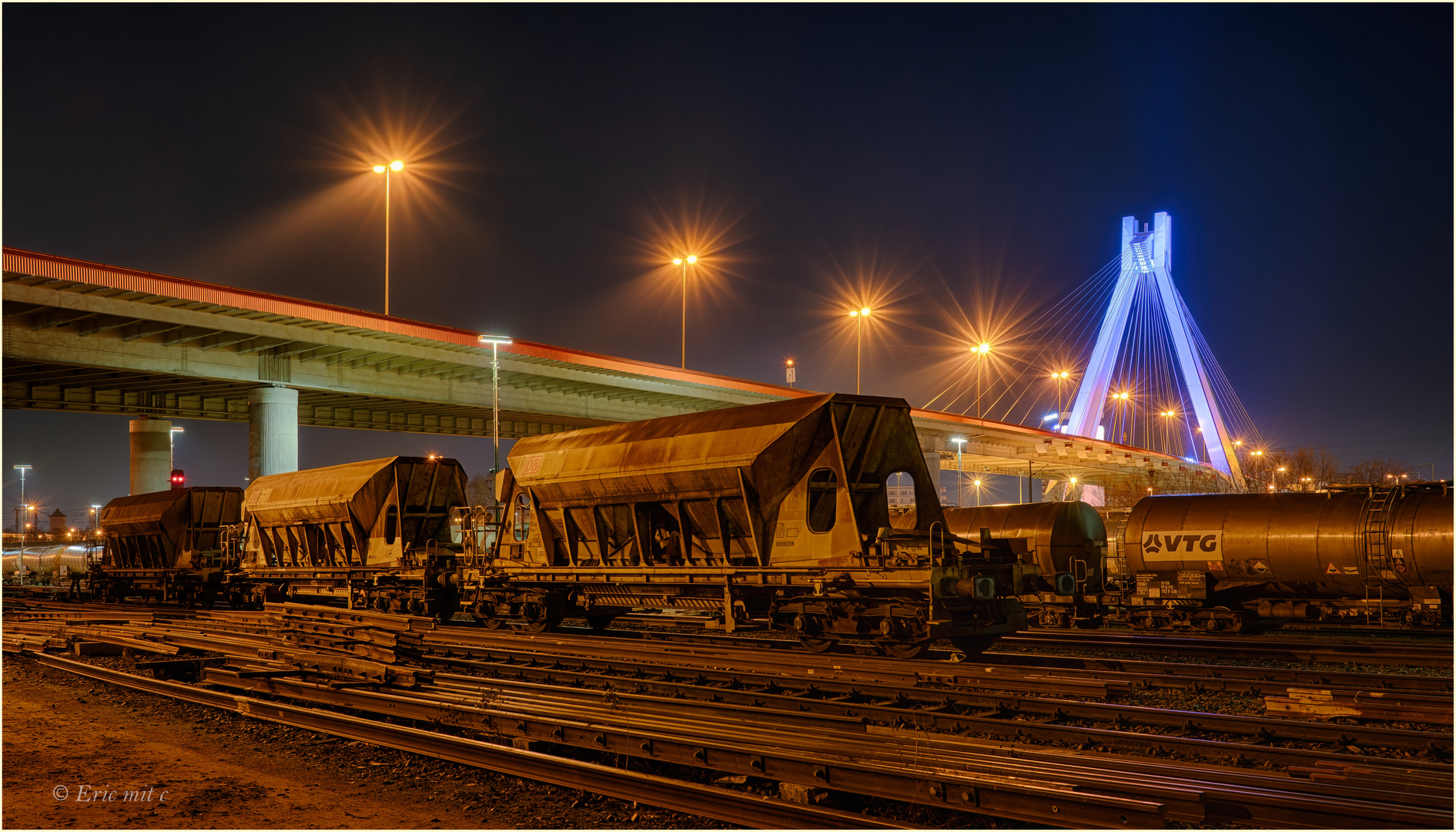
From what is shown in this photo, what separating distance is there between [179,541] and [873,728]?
30116mm

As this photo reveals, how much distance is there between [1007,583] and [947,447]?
192 ft

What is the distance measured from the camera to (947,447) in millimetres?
71500

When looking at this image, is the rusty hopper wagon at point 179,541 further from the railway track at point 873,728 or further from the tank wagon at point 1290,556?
the tank wagon at point 1290,556

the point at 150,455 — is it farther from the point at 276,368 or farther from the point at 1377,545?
the point at 1377,545

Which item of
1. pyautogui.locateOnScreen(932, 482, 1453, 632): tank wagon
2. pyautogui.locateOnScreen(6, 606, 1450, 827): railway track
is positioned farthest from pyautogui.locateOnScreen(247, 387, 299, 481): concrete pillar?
pyautogui.locateOnScreen(932, 482, 1453, 632): tank wagon

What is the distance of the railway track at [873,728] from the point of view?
21.9ft

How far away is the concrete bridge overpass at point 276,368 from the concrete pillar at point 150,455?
3803 mm

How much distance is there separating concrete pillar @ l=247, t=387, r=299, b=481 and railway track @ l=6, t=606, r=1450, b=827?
82.2ft

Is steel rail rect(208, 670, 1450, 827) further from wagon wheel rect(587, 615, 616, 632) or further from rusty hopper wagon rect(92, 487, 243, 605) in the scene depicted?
rusty hopper wagon rect(92, 487, 243, 605)

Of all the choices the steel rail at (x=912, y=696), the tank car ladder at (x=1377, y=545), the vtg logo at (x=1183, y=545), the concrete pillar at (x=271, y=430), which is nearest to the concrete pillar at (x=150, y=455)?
the concrete pillar at (x=271, y=430)

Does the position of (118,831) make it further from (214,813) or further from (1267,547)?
(1267,547)

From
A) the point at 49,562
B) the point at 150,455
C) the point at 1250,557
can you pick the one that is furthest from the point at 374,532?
the point at 49,562

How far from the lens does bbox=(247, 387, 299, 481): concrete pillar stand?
127 ft

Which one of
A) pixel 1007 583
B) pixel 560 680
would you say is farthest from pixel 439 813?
pixel 1007 583
